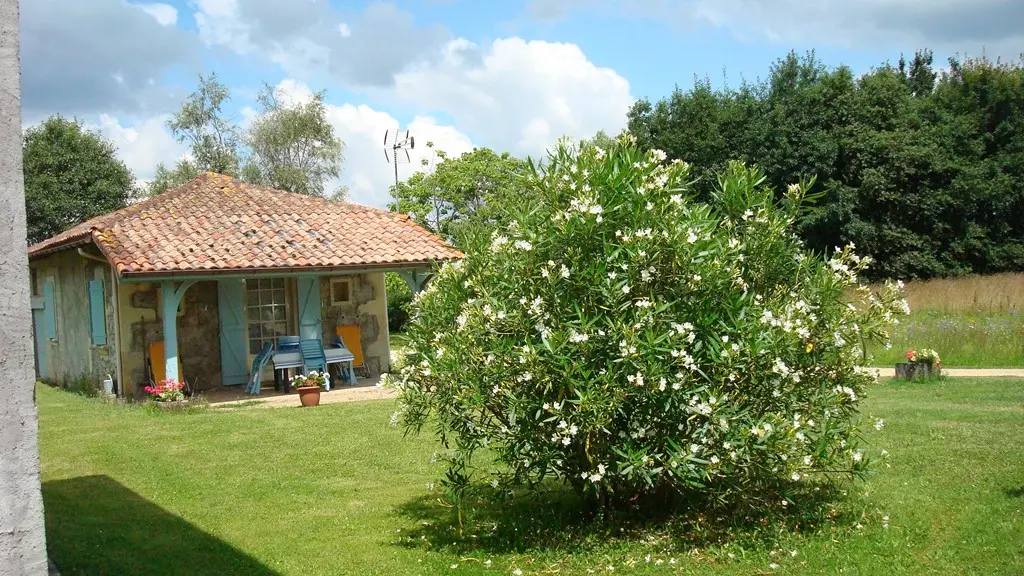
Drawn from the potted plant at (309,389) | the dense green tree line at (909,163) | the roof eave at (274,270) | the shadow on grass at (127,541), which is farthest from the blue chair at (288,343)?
the dense green tree line at (909,163)

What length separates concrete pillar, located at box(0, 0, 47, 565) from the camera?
10.6 feet

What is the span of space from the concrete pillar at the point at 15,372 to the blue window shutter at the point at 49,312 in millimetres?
17148

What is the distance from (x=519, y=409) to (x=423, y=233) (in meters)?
12.2

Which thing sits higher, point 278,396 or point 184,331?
point 184,331

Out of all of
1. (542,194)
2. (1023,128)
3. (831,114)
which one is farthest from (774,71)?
(542,194)

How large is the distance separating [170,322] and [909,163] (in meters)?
24.0

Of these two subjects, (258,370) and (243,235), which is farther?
(243,235)

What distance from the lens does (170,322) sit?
46.1 feet

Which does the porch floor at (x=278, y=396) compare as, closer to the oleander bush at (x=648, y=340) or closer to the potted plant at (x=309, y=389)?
the potted plant at (x=309, y=389)

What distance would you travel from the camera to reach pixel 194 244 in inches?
582

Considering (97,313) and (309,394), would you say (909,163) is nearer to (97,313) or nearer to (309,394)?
(309,394)

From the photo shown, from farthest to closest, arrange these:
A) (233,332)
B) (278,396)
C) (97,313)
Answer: (233,332), (97,313), (278,396)

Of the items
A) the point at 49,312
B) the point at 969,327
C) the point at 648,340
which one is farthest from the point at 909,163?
the point at 648,340

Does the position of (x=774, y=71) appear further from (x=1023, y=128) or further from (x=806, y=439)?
(x=806, y=439)
